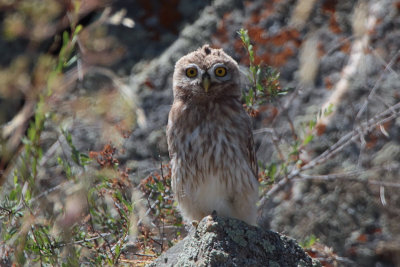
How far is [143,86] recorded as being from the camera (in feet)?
17.6

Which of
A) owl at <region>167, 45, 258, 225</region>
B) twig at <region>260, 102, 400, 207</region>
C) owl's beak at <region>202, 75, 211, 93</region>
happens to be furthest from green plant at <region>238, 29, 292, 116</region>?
twig at <region>260, 102, 400, 207</region>

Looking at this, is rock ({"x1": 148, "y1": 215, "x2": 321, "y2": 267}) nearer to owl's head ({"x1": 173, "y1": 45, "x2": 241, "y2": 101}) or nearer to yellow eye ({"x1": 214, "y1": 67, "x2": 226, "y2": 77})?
owl's head ({"x1": 173, "y1": 45, "x2": 241, "y2": 101})

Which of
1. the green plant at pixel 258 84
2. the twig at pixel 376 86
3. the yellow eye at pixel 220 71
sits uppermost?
the yellow eye at pixel 220 71

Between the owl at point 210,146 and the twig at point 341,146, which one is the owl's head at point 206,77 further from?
the twig at point 341,146

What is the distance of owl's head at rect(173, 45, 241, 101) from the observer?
3.88 meters

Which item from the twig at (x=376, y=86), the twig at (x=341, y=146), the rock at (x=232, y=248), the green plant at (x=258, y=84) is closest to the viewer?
the rock at (x=232, y=248)

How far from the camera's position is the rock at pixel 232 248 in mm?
2850

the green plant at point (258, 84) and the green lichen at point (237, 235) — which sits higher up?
the green plant at point (258, 84)

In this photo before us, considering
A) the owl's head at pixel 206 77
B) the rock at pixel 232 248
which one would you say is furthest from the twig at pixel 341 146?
the rock at pixel 232 248

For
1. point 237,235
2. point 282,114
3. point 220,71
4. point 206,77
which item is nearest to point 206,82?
point 206,77

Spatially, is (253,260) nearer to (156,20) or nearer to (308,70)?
(308,70)

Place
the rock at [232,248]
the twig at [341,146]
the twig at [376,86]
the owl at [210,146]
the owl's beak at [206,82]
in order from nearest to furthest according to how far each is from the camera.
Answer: the rock at [232,248] < the owl at [210,146] < the owl's beak at [206,82] < the twig at [341,146] < the twig at [376,86]

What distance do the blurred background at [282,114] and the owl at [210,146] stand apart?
28 cm

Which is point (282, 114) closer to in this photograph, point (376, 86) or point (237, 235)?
point (376, 86)
